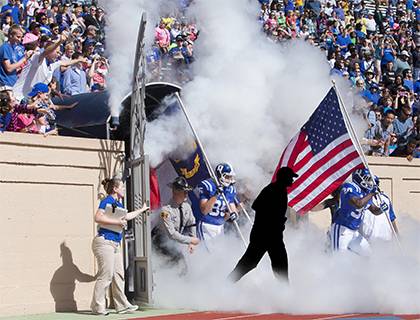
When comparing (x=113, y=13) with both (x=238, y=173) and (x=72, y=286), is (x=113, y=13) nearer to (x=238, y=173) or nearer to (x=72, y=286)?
(x=238, y=173)

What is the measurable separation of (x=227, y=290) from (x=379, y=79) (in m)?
12.8

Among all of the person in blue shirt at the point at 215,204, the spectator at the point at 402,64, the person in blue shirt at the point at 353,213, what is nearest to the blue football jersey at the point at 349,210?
the person in blue shirt at the point at 353,213

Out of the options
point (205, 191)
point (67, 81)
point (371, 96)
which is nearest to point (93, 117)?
point (205, 191)

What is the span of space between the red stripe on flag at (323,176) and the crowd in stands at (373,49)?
392 centimetres

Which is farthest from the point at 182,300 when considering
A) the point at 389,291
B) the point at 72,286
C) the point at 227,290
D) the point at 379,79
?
the point at 379,79

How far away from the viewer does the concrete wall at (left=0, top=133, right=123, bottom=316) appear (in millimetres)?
12102

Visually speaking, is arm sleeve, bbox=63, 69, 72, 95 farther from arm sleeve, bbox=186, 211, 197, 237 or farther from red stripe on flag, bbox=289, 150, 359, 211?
red stripe on flag, bbox=289, 150, 359, 211

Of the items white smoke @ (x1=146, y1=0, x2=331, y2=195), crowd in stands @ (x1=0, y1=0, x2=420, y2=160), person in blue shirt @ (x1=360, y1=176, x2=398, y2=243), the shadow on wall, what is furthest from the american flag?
the shadow on wall

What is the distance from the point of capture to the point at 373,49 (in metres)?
26.5

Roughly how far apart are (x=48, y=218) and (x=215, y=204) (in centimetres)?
264

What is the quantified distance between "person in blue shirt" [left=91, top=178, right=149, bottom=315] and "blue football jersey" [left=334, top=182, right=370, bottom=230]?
3.34m

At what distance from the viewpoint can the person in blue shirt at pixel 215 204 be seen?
14.3m

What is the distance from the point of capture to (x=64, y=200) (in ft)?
42.0

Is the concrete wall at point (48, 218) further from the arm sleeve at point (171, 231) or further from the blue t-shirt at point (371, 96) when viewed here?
the blue t-shirt at point (371, 96)
